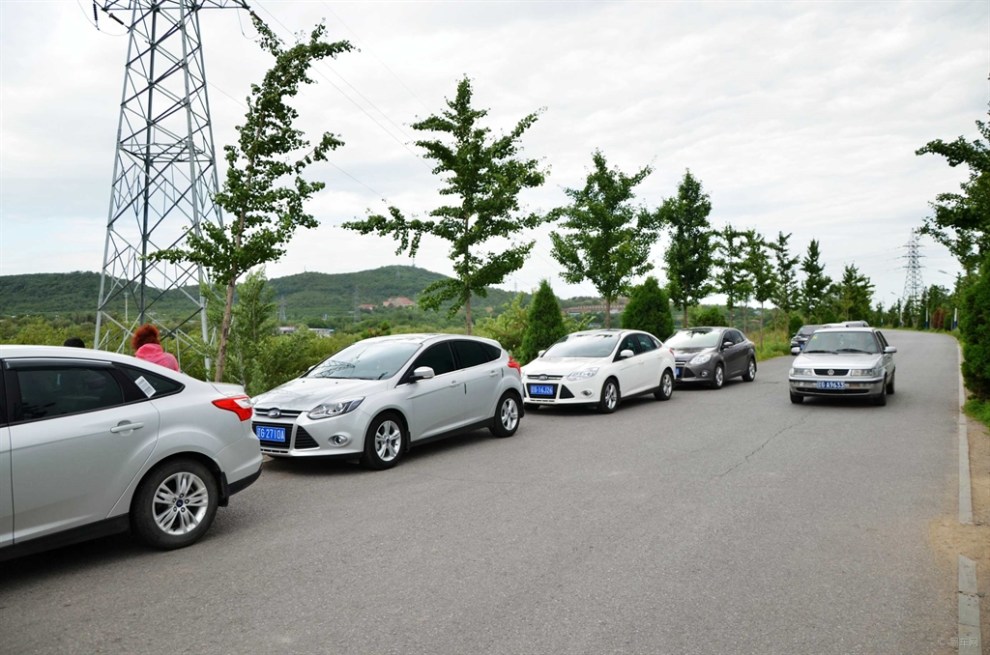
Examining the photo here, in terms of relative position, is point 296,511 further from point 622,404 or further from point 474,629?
point 622,404

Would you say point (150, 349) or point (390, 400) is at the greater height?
point (150, 349)

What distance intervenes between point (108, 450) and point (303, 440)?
10.7ft

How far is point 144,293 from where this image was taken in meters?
19.8

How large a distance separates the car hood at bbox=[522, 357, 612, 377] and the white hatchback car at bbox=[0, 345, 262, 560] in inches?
334

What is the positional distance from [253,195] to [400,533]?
9036 mm

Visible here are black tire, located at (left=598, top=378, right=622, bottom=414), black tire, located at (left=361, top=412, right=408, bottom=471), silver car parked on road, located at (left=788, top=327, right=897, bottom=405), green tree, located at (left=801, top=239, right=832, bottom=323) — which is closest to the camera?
black tire, located at (left=361, top=412, right=408, bottom=471)

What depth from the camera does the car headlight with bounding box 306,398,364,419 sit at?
8.56 metres

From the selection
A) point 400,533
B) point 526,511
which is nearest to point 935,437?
point 526,511

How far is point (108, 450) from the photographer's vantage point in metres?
5.31

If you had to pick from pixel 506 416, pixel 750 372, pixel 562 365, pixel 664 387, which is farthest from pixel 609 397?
pixel 750 372

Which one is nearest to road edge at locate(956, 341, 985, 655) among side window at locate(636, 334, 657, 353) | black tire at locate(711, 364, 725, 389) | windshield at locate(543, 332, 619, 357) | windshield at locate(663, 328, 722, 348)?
windshield at locate(543, 332, 619, 357)

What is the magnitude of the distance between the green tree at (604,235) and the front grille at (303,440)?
1672 cm

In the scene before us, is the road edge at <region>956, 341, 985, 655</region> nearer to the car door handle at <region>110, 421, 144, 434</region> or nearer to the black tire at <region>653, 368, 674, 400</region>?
the car door handle at <region>110, 421, 144, 434</region>

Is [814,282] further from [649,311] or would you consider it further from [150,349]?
[150,349]
